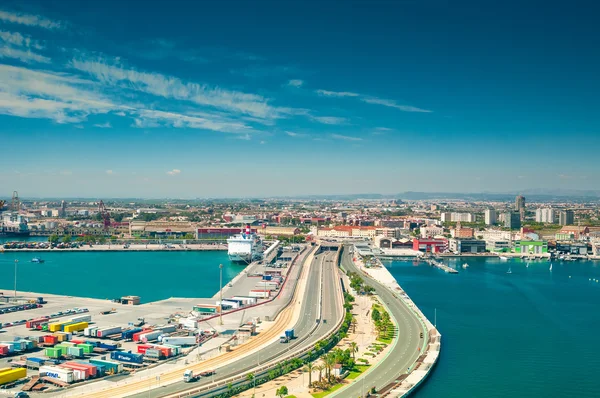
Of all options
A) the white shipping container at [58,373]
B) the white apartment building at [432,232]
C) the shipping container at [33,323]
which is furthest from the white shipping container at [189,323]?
the white apartment building at [432,232]

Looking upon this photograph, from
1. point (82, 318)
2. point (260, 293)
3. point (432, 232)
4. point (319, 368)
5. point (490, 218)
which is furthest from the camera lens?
point (490, 218)

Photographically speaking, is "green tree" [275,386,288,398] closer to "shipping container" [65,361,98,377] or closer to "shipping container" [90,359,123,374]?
"shipping container" [90,359,123,374]

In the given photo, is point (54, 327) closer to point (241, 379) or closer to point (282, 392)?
point (241, 379)

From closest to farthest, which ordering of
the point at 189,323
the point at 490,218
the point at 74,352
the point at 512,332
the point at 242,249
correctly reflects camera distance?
the point at 74,352
the point at 189,323
the point at 512,332
the point at 242,249
the point at 490,218

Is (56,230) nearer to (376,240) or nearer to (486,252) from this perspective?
(376,240)

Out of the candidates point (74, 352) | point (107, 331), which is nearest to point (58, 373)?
point (74, 352)

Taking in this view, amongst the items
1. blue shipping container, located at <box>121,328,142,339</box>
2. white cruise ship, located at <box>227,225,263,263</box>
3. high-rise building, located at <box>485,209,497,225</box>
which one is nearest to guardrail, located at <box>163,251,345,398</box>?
blue shipping container, located at <box>121,328,142,339</box>
